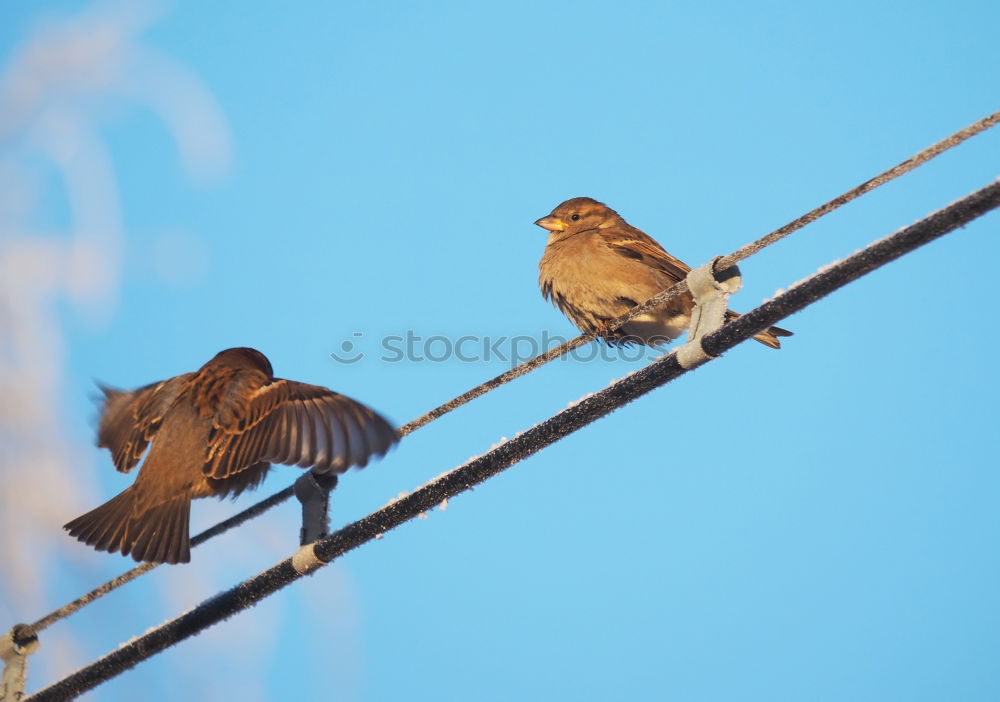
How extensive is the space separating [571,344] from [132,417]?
9.16 feet

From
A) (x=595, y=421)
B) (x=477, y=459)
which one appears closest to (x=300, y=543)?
(x=477, y=459)

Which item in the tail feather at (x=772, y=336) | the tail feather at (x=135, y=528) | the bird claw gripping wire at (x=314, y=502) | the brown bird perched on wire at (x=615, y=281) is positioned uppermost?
the brown bird perched on wire at (x=615, y=281)

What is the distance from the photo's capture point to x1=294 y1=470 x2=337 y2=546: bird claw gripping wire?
3.82 m

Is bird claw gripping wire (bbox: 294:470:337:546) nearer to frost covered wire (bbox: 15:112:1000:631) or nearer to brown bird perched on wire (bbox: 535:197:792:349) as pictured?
frost covered wire (bbox: 15:112:1000:631)

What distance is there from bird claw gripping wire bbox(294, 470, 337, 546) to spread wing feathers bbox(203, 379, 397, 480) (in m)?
0.05

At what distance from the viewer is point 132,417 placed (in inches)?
221

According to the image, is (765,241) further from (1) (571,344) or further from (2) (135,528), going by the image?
(2) (135,528)

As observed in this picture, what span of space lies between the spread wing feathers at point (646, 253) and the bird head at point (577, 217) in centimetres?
31

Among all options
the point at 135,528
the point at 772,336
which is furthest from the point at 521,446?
the point at 772,336

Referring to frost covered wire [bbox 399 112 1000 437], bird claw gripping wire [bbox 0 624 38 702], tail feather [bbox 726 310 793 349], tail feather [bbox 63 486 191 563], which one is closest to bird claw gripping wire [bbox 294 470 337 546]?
frost covered wire [bbox 399 112 1000 437]

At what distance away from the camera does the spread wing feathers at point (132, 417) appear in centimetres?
530

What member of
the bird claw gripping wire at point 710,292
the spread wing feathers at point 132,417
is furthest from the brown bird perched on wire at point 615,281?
the bird claw gripping wire at point 710,292

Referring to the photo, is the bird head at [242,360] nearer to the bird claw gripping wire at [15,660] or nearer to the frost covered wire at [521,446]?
the bird claw gripping wire at [15,660]

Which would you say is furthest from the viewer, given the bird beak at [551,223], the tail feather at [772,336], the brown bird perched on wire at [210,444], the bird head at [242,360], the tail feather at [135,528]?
the bird beak at [551,223]
